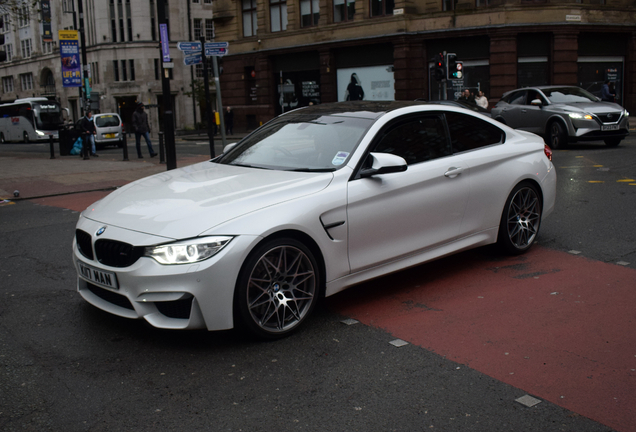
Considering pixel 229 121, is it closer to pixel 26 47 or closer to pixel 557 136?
pixel 557 136

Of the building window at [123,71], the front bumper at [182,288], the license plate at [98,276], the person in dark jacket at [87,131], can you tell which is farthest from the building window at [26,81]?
the front bumper at [182,288]

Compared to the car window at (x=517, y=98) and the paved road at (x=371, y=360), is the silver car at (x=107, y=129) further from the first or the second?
the paved road at (x=371, y=360)

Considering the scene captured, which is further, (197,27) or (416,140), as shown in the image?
(197,27)

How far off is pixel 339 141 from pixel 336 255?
1014 mm

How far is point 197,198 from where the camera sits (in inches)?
173

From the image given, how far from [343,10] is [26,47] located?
56.3 m

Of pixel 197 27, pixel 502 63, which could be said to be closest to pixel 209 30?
pixel 197 27

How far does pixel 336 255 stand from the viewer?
4.59m

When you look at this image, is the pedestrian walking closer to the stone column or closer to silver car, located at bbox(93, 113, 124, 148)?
silver car, located at bbox(93, 113, 124, 148)

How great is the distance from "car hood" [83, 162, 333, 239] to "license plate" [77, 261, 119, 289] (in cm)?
32

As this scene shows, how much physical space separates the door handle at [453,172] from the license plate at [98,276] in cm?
276

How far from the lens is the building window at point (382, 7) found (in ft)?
111

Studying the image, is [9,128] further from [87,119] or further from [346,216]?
[346,216]

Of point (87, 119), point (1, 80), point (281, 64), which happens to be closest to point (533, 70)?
point (281, 64)
